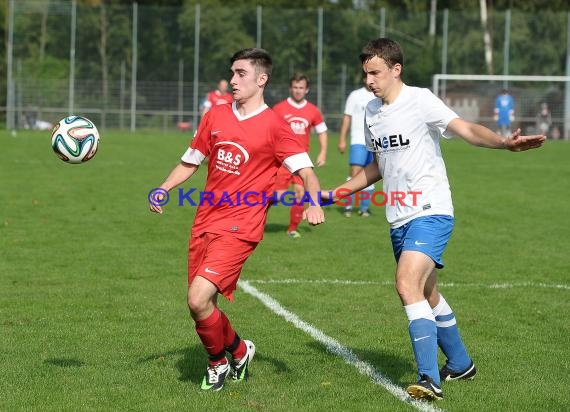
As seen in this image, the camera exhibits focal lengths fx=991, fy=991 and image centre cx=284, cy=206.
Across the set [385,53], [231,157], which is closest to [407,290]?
[231,157]

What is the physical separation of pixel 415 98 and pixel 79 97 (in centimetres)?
4030

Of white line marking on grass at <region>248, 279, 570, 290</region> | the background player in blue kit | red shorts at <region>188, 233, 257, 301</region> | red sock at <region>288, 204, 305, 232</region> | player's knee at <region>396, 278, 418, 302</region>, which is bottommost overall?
white line marking on grass at <region>248, 279, 570, 290</region>

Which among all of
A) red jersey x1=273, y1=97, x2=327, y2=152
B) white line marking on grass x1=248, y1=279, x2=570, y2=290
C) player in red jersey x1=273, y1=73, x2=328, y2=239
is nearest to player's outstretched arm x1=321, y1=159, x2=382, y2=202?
white line marking on grass x1=248, y1=279, x2=570, y2=290

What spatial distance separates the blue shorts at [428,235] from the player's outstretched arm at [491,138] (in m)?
0.54

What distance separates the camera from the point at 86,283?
9852mm

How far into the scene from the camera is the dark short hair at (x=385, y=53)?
6184mm

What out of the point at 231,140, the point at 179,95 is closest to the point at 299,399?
the point at 231,140

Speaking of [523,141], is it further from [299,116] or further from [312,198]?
[299,116]

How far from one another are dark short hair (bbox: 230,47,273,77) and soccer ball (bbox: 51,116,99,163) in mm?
1401

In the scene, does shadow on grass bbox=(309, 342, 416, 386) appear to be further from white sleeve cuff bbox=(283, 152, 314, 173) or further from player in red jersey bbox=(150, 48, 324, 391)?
white sleeve cuff bbox=(283, 152, 314, 173)

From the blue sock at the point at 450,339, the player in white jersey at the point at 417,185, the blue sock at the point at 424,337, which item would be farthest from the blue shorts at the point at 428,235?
the blue sock at the point at 450,339

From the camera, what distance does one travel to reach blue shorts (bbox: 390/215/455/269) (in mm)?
6008

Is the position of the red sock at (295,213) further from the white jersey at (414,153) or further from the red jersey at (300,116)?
the white jersey at (414,153)

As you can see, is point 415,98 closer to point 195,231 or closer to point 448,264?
point 195,231
